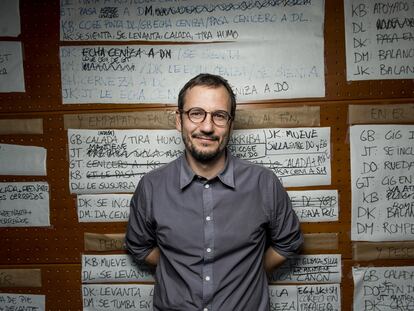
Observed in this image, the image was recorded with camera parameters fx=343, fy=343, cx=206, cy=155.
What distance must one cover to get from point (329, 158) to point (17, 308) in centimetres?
179

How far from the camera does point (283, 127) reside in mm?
1671

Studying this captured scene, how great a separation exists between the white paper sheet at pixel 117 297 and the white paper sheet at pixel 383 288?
1053mm

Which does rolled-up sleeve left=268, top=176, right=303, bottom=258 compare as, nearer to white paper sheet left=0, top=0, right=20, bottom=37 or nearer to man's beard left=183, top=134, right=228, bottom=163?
man's beard left=183, top=134, right=228, bottom=163

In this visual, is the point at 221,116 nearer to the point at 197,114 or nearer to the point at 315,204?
the point at 197,114

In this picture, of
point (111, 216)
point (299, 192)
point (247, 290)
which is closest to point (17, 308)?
point (111, 216)

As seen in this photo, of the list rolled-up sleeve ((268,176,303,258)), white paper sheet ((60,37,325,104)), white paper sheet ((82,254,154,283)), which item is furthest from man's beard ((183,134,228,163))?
white paper sheet ((82,254,154,283))

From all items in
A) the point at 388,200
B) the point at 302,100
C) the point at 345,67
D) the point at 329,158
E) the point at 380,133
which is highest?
the point at 345,67

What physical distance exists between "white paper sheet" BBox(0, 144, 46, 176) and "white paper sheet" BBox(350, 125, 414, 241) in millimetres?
1553

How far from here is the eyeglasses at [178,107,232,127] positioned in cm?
133

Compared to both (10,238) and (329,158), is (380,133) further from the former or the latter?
(10,238)

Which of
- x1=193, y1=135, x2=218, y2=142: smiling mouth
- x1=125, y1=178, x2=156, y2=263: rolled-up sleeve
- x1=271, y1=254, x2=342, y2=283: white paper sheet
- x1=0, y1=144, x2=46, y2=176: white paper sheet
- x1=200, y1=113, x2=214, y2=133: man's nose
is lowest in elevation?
x1=271, y1=254, x2=342, y2=283: white paper sheet

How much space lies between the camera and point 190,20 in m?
1.66

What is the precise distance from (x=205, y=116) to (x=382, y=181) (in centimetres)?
97

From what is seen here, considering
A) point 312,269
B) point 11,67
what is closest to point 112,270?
point 312,269
